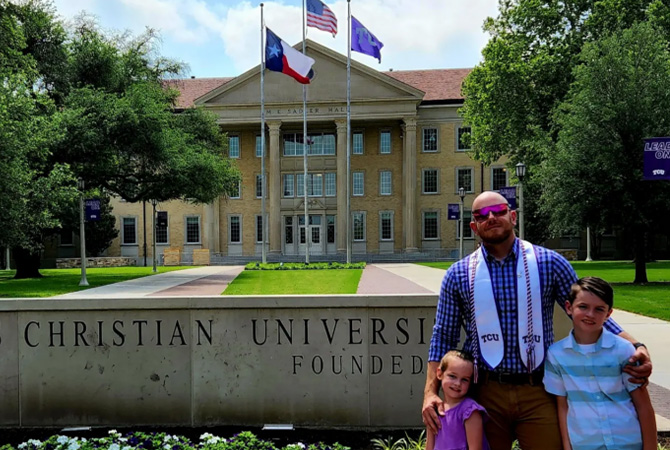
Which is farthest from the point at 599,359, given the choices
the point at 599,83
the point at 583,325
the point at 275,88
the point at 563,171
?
the point at 275,88

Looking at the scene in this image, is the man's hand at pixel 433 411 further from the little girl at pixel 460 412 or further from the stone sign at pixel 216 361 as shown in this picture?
the stone sign at pixel 216 361

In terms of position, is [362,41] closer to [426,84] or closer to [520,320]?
[426,84]

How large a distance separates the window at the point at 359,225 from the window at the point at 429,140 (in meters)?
9.04

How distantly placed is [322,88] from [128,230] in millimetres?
23854

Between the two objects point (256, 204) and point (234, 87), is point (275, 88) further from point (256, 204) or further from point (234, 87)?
point (256, 204)

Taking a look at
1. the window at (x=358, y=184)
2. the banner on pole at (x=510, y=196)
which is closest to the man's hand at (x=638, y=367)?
the banner on pole at (x=510, y=196)

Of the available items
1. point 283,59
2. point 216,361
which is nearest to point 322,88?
point 283,59

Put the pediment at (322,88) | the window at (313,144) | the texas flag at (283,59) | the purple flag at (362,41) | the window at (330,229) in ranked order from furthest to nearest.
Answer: the window at (313,144) < the window at (330,229) < the pediment at (322,88) < the purple flag at (362,41) < the texas flag at (283,59)

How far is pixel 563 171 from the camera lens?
77.1 ft

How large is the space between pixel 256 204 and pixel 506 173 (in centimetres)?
2438

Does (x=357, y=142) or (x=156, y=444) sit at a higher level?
(x=357, y=142)

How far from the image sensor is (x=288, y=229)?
5700 centimetres

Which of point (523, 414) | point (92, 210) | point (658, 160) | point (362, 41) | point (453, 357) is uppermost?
point (362, 41)

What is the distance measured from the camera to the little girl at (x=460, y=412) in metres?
2.99
